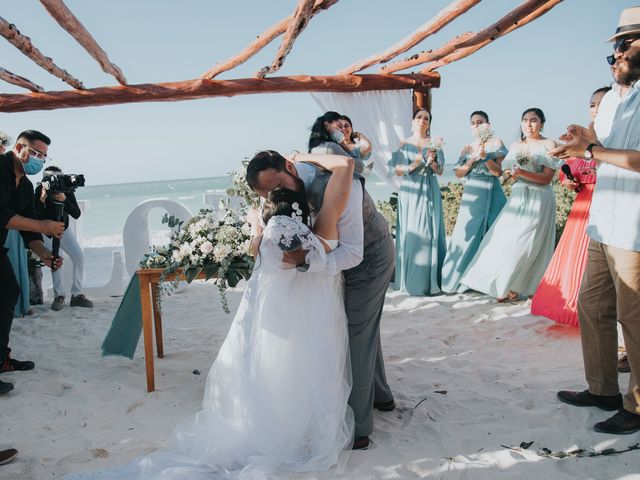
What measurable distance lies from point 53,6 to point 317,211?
311 cm

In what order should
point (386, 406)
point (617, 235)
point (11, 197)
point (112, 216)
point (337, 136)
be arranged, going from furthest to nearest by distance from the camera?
point (112, 216), point (11, 197), point (386, 406), point (337, 136), point (617, 235)

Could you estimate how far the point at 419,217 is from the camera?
22.4 ft

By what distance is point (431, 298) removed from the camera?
6551 millimetres

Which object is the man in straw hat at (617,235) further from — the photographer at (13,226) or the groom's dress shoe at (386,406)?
the photographer at (13,226)

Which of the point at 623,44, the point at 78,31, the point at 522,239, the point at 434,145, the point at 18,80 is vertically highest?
the point at 78,31

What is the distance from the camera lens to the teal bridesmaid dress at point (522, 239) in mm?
5727

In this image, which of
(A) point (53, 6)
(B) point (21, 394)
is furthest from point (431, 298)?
(A) point (53, 6)

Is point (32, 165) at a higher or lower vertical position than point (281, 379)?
higher

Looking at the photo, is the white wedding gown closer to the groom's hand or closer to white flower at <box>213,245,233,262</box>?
the groom's hand

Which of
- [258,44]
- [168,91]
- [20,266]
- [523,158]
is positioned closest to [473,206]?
[523,158]

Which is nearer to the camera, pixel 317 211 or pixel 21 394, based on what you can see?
pixel 317 211

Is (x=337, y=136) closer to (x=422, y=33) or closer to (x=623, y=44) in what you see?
(x=623, y=44)

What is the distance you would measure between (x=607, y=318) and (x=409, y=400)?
1.39 m

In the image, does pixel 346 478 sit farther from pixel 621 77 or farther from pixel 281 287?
pixel 621 77
